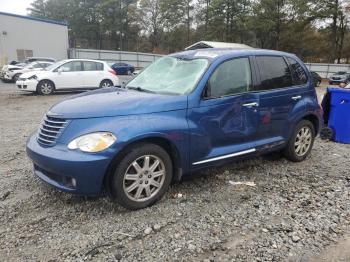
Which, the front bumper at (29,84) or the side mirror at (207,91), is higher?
the side mirror at (207,91)

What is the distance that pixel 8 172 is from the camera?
516cm

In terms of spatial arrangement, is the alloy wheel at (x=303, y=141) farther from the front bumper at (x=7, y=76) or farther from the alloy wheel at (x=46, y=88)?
the front bumper at (x=7, y=76)

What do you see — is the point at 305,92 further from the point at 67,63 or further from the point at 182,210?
the point at 67,63

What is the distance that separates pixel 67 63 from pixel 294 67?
11.4 meters

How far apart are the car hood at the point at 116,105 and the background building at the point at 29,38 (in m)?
35.5

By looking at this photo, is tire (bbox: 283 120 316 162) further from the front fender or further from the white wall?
the white wall

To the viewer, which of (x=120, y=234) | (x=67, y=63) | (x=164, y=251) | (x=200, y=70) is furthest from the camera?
(x=67, y=63)

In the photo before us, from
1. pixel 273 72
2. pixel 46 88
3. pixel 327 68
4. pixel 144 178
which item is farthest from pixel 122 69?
pixel 144 178

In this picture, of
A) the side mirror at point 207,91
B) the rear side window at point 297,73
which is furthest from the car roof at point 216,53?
the rear side window at point 297,73

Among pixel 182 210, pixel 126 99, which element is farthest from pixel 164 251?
pixel 126 99

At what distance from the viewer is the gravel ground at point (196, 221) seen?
326 centimetres

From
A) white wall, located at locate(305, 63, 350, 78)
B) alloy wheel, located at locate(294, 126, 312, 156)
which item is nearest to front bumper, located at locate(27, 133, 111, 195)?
alloy wheel, located at locate(294, 126, 312, 156)

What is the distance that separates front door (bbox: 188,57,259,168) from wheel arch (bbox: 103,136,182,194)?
0.21 metres

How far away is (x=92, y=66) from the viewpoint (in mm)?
15562
